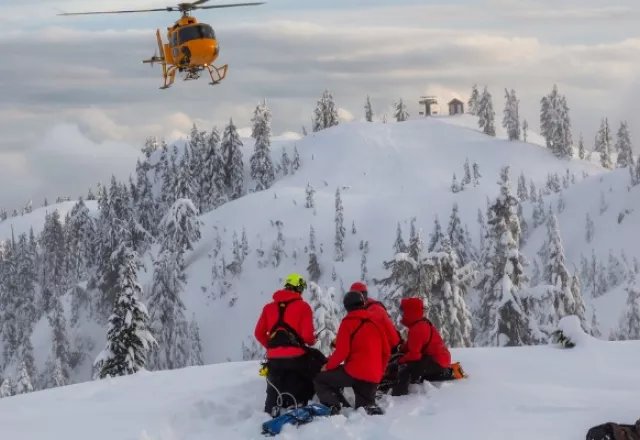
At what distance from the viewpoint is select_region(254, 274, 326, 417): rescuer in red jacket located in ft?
35.1

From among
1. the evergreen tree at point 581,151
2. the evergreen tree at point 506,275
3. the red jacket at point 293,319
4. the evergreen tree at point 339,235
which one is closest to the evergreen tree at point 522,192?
the evergreen tree at point 339,235

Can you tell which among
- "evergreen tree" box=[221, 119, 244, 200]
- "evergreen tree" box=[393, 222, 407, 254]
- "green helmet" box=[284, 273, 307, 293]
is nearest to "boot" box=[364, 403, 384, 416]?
"green helmet" box=[284, 273, 307, 293]

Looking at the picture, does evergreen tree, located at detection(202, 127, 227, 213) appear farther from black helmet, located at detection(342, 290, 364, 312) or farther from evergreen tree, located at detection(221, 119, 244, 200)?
black helmet, located at detection(342, 290, 364, 312)

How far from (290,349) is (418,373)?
196cm

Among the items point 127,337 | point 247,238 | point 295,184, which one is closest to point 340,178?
point 295,184

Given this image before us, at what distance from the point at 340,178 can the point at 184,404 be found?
3445 inches

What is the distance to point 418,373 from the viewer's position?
36.7 ft

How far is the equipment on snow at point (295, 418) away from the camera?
9.48 meters

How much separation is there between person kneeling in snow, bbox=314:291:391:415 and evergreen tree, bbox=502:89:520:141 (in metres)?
108

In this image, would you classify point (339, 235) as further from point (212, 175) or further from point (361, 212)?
point (212, 175)

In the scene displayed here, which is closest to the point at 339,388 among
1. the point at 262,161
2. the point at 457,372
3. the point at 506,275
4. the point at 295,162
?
the point at 457,372

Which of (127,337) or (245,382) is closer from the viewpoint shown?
(245,382)

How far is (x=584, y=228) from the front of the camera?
2729 inches

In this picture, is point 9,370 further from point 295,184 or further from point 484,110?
point 484,110
